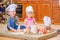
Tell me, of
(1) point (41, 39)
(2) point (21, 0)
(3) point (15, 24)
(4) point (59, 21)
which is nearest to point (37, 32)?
(1) point (41, 39)

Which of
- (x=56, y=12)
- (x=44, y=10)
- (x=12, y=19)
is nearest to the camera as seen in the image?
(x=12, y=19)

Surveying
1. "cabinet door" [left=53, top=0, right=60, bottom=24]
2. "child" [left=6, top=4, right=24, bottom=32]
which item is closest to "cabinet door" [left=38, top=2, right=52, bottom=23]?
"cabinet door" [left=53, top=0, right=60, bottom=24]

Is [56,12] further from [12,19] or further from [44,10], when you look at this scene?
[12,19]

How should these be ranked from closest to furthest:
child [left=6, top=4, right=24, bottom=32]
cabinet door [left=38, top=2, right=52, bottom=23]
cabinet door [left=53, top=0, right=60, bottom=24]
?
1. child [left=6, top=4, right=24, bottom=32]
2. cabinet door [left=53, top=0, right=60, bottom=24]
3. cabinet door [left=38, top=2, right=52, bottom=23]

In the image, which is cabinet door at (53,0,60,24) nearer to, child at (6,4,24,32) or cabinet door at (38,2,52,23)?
cabinet door at (38,2,52,23)

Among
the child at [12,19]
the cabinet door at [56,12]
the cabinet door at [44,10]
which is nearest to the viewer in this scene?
the child at [12,19]

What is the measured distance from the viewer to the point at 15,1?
5.07 m

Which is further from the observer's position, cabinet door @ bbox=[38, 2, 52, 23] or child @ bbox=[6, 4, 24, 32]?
cabinet door @ bbox=[38, 2, 52, 23]

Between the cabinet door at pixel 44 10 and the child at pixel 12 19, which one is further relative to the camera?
the cabinet door at pixel 44 10

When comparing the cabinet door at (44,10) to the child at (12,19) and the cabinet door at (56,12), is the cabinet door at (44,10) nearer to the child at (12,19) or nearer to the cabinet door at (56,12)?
the cabinet door at (56,12)

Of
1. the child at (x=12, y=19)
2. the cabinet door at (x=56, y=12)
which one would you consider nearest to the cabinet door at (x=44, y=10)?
the cabinet door at (x=56, y=12)

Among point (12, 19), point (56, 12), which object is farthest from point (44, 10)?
point (12, 19)

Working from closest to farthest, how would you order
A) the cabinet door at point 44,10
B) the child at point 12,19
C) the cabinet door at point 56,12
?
the child at point 12,19, the cabinet door at point 56,12, the cabinet door at point 44,10

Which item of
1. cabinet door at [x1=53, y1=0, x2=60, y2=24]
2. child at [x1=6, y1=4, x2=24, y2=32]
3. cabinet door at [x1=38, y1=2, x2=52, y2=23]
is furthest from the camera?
cabinet door at [x1=38, y1=2, x2=52, y2=23]
